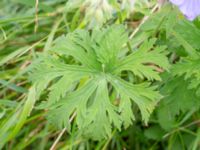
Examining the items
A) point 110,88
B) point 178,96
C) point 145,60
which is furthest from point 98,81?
point 110,88

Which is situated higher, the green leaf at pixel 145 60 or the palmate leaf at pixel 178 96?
the green leaf at pixel 145 60

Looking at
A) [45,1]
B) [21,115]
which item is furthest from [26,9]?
[21,115]

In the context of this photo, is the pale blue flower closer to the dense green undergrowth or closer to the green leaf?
the dense green undergrowth

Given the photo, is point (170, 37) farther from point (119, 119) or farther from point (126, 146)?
point (126, 146)

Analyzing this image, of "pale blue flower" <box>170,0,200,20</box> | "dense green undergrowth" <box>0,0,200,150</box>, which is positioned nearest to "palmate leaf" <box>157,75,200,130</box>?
"dense green undergrowth" <box>0,0,200,150</box>

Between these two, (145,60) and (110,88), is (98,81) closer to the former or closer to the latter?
(145,60)

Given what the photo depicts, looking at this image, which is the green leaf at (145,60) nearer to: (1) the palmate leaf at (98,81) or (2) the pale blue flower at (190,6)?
(1) the palmate leaf at (98,81)

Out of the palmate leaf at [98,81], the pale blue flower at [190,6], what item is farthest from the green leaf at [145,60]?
the pale blue flower at [190,6]

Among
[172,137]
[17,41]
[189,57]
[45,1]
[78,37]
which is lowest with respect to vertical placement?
[172,137]
